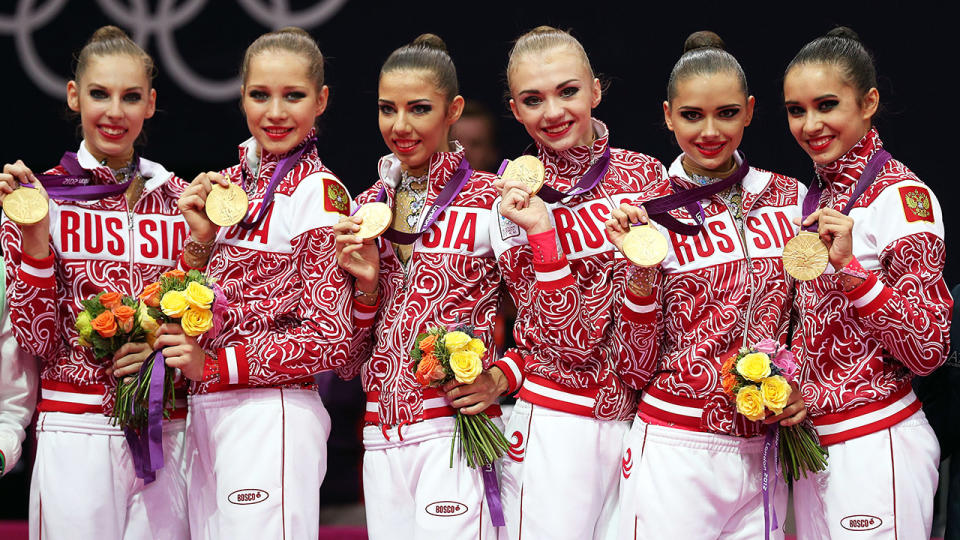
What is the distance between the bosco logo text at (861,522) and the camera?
124 inches

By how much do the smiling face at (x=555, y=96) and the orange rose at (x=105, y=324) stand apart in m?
1.41

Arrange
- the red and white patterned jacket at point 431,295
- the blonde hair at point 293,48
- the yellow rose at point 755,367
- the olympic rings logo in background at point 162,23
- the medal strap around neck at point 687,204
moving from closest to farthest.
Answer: the yellow rose at point 755,367 < the medal strap around neck at point 687,204 < the red and white patterned jacket at point 431,295 < the blonde hair at point 293,48 < the olympic rings logo in background at point 162,23

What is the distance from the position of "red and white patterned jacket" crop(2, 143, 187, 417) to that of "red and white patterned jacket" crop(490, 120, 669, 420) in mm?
1148

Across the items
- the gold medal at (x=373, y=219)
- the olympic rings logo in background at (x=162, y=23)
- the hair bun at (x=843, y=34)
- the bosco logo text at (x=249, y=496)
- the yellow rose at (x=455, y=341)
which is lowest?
the bosco logo text at (x=249, y=496)

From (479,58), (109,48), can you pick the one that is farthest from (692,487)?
(479,58)

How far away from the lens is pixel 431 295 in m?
3.46

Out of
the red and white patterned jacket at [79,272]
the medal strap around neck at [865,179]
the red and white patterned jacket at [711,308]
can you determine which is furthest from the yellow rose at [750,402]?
the red and white patterned jacket at [79,272]

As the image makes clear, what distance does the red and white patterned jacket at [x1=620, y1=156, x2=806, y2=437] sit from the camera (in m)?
3.28

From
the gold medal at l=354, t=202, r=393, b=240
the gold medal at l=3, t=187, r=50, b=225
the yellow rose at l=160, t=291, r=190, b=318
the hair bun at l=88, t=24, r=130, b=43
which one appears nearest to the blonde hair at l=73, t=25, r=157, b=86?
the hair bun at l=88, t=24, r=130, b=43

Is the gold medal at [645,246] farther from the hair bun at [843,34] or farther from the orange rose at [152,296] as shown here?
the orange rose at [152,296]

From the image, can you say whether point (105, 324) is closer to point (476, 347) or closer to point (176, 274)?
point (176, 274)

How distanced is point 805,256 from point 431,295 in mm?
1105

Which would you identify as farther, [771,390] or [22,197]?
[22,197]

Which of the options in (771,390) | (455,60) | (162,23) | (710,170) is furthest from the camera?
(162,23)
